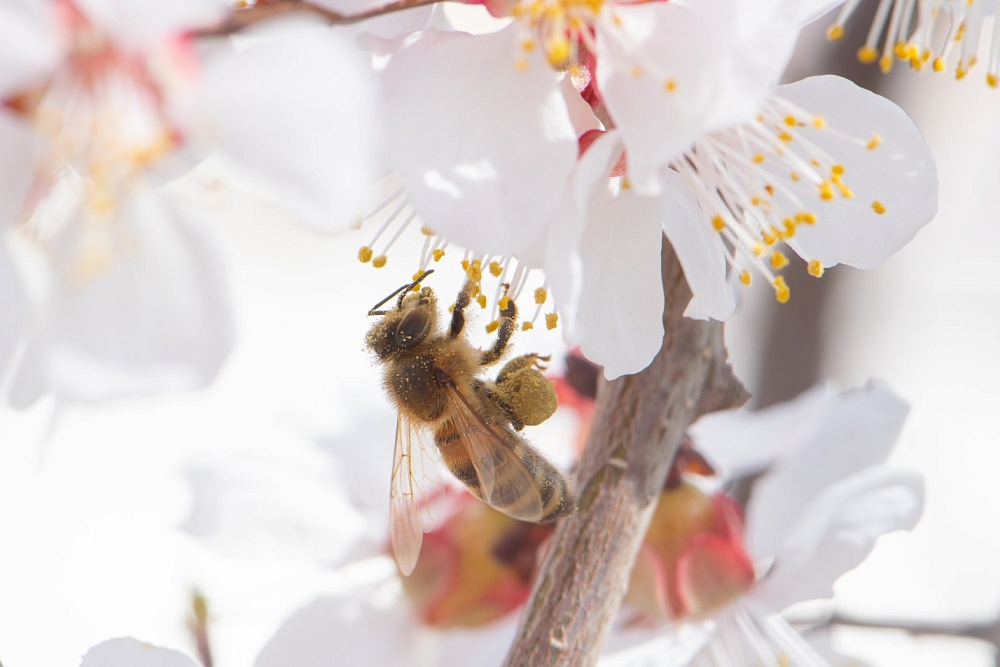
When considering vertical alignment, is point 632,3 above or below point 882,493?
above

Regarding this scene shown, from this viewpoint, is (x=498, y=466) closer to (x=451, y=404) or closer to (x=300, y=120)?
(x=451, y=404)

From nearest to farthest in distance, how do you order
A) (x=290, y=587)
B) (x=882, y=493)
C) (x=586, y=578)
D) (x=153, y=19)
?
(x=153, y=19) → (x=586, y=578) → (x=882, y=493) → (x=290, y=587)

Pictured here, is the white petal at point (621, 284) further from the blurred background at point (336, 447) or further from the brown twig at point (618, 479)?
the blurred background at point (336, 447)

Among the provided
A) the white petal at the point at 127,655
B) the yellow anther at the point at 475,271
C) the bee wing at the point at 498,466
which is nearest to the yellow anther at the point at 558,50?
the yellow anther at the point at 475,271

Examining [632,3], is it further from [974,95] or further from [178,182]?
[974,95]

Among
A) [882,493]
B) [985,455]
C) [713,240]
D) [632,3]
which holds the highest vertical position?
[632,3]

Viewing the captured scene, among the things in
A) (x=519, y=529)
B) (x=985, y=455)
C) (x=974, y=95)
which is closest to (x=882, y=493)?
(x=519, y=529)

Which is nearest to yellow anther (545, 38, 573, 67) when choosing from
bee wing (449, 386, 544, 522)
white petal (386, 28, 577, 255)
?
white petal (386, 28, 577, 255)

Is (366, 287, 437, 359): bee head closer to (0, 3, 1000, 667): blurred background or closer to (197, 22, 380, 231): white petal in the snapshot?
(0, 3, 1000, 667): blurred background
